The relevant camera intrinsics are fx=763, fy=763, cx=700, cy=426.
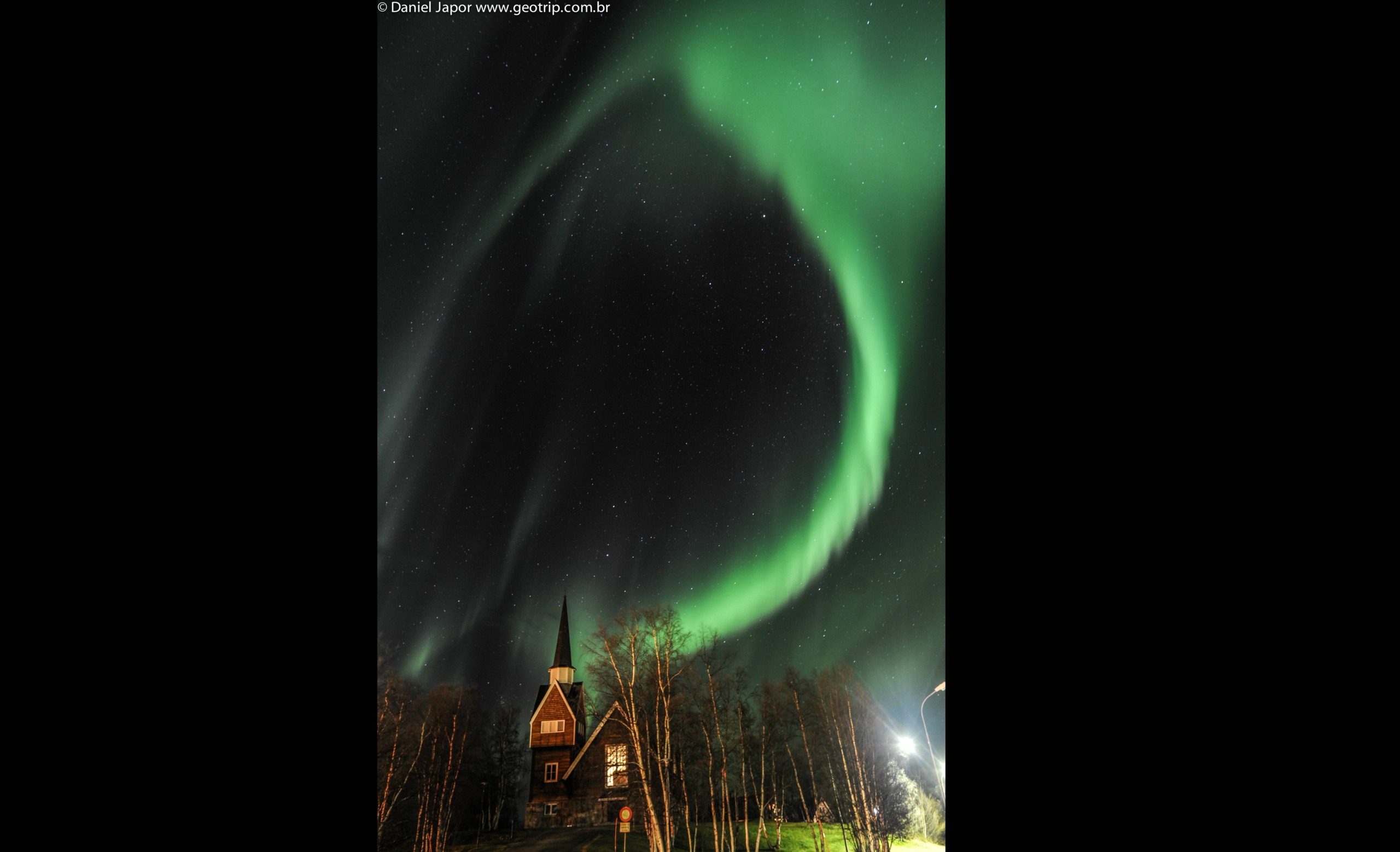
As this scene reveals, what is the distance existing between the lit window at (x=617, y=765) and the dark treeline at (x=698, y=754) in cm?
11

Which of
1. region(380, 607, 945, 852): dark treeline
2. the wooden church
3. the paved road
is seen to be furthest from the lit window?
the paved road

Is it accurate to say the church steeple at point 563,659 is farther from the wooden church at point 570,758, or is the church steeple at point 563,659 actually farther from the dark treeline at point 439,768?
the dark treeline at point 439,768

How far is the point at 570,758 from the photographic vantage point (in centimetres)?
751

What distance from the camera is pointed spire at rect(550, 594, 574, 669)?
7363 mm

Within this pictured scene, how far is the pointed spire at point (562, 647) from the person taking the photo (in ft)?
24.2

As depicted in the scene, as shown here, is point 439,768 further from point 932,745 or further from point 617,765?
point 932,745

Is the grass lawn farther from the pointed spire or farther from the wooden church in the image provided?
the pointed spire

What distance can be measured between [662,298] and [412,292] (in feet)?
8.02

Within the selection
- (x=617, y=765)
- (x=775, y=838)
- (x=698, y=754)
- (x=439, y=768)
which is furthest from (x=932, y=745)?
(x=439, y=768)

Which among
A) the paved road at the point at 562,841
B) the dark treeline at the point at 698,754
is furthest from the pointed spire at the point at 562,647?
the paved road at the point at 562,841

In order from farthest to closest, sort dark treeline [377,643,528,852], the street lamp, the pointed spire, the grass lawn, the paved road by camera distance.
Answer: the grass lawn → the pointed spire → the street lamp → the paved road → dark treeline [377,643,528,852]

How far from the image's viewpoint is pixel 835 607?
7.94 m
